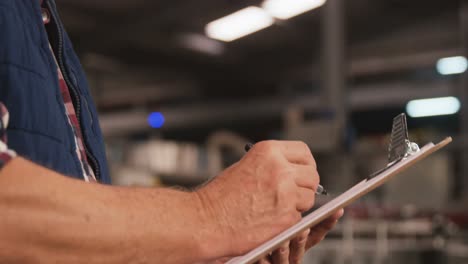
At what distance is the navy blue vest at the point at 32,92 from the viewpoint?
0.67 metres

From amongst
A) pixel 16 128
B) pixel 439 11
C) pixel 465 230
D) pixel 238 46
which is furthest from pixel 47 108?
pixel 238 46

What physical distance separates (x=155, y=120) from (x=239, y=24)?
371cm

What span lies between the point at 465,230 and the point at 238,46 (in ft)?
18.4

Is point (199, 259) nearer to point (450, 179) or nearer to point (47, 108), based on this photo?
point (47, 108)

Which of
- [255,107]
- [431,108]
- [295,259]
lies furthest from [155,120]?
[295,259]

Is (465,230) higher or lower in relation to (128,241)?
lower

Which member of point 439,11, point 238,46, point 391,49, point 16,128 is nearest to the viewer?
point 16,128

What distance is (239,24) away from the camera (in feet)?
22.0

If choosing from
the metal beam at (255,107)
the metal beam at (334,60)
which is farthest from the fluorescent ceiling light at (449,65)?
the metal beam at (334,60)

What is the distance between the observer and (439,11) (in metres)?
7.09

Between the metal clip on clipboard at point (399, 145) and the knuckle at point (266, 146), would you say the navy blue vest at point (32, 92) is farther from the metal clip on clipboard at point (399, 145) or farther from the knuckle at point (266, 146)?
the metal clip on clipboard at point (399, 145)

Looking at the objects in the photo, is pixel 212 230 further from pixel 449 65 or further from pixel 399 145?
pixel 449 65

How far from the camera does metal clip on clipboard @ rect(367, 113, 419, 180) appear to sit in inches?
26.8

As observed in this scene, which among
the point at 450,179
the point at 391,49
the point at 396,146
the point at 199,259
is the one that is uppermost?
the point at 391,49
